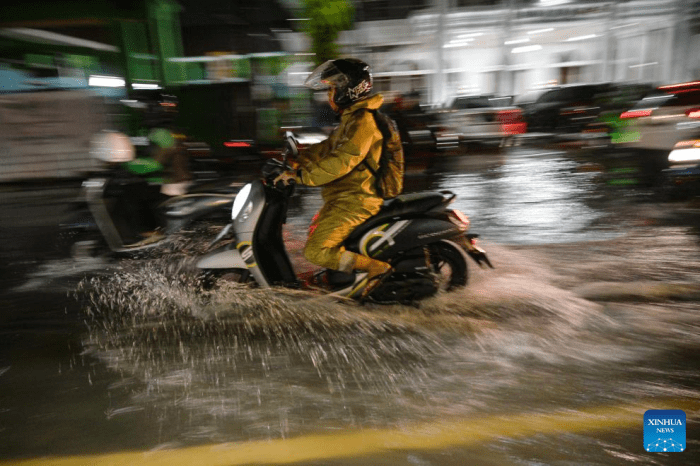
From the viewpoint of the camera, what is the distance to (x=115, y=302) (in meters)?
4.55

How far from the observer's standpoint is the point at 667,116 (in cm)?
802

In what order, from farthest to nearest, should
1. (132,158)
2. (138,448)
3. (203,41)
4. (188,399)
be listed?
(203,41) → (132,158) → (188,399) → (138,448)

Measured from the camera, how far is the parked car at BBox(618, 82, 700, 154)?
301 inches

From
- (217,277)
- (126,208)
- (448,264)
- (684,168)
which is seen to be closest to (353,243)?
(448,264)

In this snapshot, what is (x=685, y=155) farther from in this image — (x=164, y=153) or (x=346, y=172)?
(x=164, y=153)

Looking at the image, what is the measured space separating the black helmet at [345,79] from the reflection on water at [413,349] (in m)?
1.58

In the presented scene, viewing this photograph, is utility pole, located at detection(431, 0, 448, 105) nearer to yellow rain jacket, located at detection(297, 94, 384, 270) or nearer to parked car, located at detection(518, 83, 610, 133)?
parked car, located at detection(518, 83, 610, 133)

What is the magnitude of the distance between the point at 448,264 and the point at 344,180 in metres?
1.18

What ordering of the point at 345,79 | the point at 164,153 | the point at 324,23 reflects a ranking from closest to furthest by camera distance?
the point at 345,79
the point at 164,153
the point at 324,23

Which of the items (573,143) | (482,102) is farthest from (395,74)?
(573,143)

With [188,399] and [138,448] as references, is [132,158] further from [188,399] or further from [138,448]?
[138,448]

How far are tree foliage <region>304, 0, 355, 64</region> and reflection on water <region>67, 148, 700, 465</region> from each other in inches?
641

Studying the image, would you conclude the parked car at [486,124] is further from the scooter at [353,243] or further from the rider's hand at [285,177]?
the rider's hand at [285,177]

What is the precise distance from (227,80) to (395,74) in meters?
15.0
